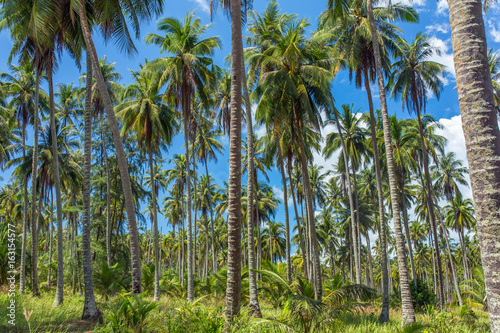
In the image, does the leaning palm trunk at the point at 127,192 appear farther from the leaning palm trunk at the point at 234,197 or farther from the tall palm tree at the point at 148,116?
the tall palm tree at the point at 148,116

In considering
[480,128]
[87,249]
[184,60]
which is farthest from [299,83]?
A: [480,128]

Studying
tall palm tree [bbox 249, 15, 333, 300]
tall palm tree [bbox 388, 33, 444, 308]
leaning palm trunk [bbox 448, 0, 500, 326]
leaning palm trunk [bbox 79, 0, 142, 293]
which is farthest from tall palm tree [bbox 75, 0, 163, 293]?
tall palm tree [bbox 388, 33, 444, 308]

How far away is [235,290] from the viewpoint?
7277 millimetres

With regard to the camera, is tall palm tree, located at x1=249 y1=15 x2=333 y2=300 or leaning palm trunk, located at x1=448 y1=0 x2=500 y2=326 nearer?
leaning palm trunk, located at x1=448 y1=0 x2=500 y2=326

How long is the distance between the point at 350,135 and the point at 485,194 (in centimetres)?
2365

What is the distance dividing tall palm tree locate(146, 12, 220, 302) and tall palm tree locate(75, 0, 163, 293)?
5519 mm

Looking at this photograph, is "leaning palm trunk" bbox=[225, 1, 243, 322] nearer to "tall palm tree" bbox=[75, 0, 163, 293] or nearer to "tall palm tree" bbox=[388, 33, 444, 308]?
"tall palm tree" bbox=[75, 0, 163, 293]

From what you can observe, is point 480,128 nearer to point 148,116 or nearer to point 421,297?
point 148,116

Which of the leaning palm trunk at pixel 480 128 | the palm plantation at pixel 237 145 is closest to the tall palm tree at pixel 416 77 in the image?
the palm plantation at pixel 237 145

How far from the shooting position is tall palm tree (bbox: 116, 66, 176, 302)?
61.3 ft

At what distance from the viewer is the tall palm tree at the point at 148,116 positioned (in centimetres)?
1869

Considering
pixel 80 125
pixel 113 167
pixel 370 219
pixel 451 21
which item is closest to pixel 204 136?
pixel 113 167

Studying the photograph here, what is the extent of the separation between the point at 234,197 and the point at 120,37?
8097mm

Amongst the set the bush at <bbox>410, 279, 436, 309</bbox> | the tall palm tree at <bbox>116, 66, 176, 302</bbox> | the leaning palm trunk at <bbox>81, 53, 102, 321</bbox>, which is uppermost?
the tall palm tree at <bbox>116, 66, 176, 302</bbox>
